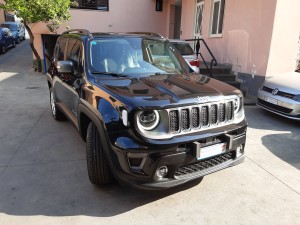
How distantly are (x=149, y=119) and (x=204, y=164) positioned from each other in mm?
794

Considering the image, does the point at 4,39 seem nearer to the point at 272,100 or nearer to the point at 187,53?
the point at 187,53

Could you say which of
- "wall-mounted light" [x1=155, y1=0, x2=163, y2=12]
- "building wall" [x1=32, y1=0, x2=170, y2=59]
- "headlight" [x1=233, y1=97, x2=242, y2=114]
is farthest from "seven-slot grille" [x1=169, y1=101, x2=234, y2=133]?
"wall-mounted light" [x1=155, y1=0, x2=163, y2=12]

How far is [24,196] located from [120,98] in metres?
1.59

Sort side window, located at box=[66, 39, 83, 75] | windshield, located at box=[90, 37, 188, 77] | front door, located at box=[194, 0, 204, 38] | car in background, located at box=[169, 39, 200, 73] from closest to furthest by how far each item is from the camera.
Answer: windshield, located at box=[90, 37, 188, 77]
side window, located at box=[66, 39, 83, 75]
car in background, located at box=[169, 39, 200, 73]
front door, located at box=[194, 0, 204, 38]

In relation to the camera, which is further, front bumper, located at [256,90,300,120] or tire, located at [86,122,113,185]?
front bumper, located at [256,90,300,120]

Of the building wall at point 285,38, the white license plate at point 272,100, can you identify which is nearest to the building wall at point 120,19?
the building wall at point 285,38

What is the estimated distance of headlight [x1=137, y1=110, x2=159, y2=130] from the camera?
2.42 m

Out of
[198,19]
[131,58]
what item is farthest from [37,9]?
[131,58]

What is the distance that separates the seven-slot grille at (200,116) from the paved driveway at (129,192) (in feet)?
2.86

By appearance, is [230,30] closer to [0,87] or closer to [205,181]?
[205,181]

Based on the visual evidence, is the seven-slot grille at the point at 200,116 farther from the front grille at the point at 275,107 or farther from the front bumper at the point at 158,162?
the front grille at the point at 275,107

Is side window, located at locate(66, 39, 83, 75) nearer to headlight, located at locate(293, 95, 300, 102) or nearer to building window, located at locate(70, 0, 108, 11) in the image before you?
headlight, located at locate(293, 95, 300, 102)

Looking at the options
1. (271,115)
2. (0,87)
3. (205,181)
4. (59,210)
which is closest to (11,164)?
(59,210)

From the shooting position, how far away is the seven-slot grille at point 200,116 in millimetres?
2500
